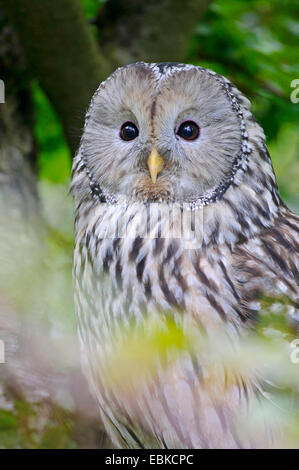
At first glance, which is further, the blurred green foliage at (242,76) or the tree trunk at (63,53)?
the blurred green foliage at (242,76)

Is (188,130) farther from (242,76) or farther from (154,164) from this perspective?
(242,76)

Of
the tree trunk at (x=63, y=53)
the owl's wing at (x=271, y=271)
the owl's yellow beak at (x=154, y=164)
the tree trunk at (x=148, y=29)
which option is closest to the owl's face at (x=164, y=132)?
the owl's yellow beak at (x=154, y=164)

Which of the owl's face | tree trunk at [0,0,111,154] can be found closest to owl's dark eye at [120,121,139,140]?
the owl's face

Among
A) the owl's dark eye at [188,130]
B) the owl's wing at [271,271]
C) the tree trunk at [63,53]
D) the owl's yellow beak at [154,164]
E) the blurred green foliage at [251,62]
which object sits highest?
the blurred green foliage at [251,62]

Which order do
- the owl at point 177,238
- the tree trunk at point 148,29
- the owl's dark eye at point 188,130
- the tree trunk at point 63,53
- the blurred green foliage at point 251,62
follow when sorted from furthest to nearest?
the blurred green foliage at point 251,62
the tree trunk at point 148,29
the tree trunk at point 63,53
the owl's dark eye at point 188,130
the owl at point 177,238

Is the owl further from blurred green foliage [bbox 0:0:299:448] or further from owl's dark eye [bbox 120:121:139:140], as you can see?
blurred green foliage [bbox 0:0:299:448]

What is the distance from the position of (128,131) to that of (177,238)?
44cm

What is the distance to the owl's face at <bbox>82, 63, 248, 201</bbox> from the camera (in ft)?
8.71

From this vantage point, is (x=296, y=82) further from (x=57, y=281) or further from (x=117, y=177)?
(x=57, y=281)

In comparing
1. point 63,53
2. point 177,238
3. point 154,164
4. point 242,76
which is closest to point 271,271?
point 177,238

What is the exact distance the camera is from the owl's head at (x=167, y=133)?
8.72 ft

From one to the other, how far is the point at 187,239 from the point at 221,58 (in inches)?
61.7

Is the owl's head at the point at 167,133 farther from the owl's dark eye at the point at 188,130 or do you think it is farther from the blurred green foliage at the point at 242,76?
the blurred green foliage at the point at 242,76
